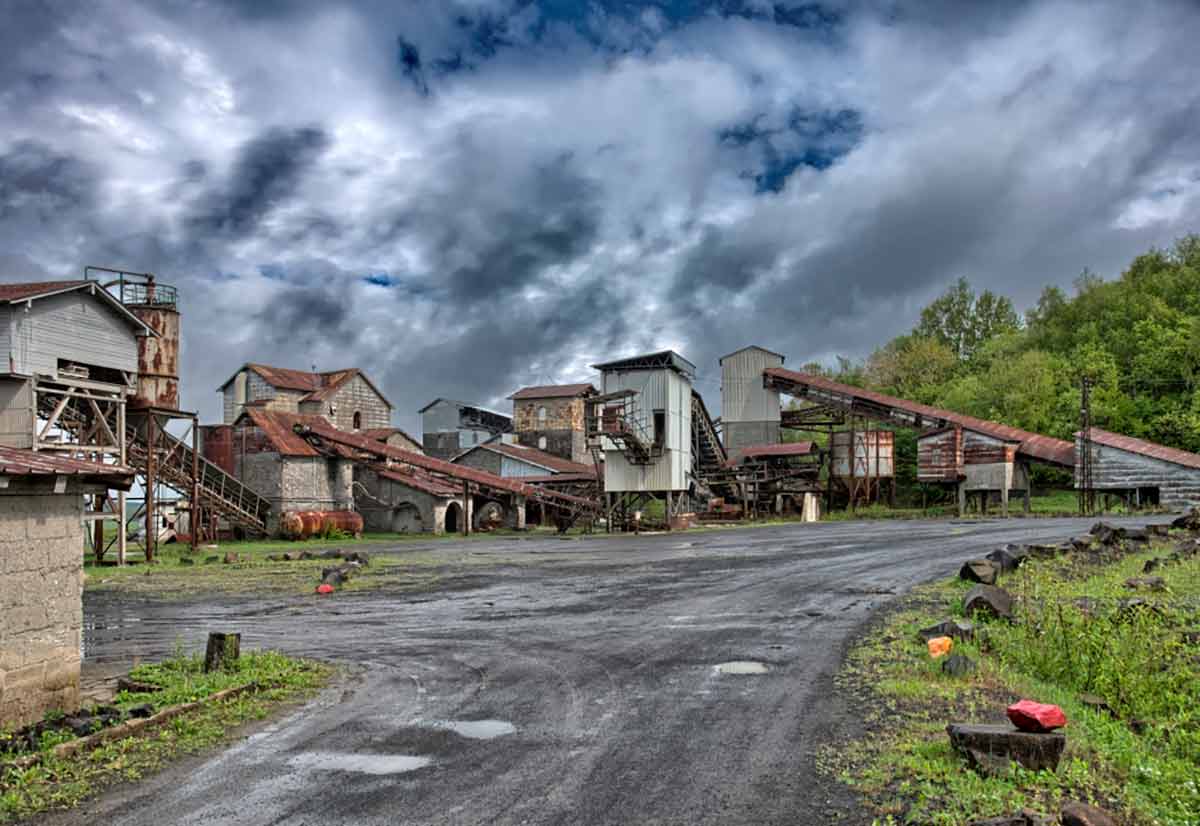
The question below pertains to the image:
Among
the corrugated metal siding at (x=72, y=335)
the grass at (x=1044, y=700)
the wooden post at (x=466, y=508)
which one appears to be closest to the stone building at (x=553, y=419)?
the wooden post at (x=466, y=508)

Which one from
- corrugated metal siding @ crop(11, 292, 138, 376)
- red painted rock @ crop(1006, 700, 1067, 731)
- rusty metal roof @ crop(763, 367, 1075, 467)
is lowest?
red painted rock @ crop(1006, 700, 1067, 731)

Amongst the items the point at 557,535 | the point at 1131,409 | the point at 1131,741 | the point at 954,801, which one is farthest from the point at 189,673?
the point at 1131,409

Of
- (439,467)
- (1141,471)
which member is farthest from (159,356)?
(1141,471)

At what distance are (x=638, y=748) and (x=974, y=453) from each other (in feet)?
139

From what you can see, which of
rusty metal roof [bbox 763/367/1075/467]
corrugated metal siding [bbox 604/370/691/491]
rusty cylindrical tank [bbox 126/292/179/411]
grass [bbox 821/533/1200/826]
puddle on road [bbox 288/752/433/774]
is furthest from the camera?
corrugated metal siding [bbox 604/370/691/491]

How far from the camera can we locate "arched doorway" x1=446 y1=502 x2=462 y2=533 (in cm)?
4982

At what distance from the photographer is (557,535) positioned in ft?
141

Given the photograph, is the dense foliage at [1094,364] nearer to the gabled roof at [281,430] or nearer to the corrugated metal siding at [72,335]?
the gabled roof at [281,430]

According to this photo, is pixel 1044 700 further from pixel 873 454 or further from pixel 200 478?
pixel 873 454

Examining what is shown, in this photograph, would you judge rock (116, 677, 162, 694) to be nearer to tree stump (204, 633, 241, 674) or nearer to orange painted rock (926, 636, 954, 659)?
tree stump (204, 633, 241, 674)

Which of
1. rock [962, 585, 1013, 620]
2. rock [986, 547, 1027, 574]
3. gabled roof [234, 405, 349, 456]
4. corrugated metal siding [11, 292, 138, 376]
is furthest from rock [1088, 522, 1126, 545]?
gabled roof [234, 405, 349, 456]

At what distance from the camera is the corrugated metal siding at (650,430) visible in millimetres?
43938

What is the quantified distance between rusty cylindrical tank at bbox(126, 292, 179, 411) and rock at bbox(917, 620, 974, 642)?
100 feet

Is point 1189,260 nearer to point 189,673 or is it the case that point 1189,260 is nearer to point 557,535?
point 557,535
